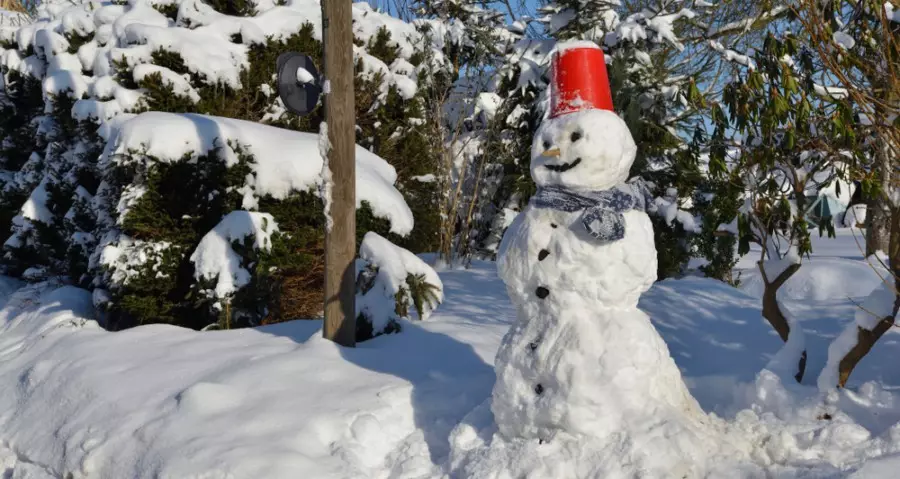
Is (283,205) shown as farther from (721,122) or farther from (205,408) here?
(721,122)

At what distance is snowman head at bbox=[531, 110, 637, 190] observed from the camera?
11.5ft

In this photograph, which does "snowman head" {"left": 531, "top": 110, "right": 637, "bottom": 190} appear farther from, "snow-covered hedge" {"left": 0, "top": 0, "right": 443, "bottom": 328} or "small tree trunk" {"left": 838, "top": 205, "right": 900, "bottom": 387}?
"snow-covered hedge" {"left": 0, "top": 0, "right": 443, "bottom": 328}

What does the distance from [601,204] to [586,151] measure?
26cm

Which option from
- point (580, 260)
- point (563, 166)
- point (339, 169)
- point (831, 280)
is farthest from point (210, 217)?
point (831, 280)

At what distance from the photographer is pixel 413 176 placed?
28.1ft

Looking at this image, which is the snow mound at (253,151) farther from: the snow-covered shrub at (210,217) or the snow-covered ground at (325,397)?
the snow-covered ground at (325,397)

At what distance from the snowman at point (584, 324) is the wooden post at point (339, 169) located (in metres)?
1.82

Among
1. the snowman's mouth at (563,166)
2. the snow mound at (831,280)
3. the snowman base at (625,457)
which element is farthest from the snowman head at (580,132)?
the snow mound at (831,280)

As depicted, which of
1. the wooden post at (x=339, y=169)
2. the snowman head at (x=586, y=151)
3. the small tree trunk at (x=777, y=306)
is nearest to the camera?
the snowman head at (x=586, y=151)

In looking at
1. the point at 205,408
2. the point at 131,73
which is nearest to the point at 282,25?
the point at 131,73

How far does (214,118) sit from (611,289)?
13.3 feet

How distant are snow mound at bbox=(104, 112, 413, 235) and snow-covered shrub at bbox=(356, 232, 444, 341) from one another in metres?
0.46

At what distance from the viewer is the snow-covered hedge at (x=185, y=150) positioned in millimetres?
5988

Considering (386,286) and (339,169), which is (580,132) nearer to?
(339,169)
